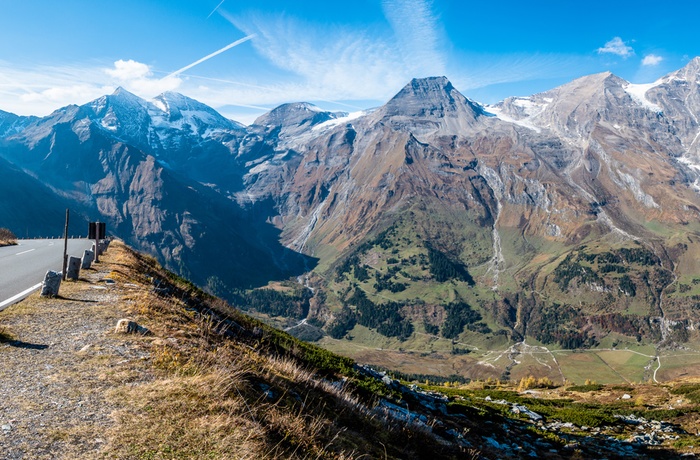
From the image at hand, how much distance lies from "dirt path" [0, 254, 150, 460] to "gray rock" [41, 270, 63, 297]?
1.33 meters

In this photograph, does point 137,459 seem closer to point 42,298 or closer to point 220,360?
point 220,360

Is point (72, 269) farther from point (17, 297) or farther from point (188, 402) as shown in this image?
point (188, 402)

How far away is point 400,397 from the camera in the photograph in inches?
802

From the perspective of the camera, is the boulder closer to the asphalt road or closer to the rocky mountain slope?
the rocky mountain slope

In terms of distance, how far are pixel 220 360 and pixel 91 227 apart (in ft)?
85.3

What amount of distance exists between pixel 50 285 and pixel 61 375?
34.7ft

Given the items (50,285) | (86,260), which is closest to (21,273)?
(86,260)

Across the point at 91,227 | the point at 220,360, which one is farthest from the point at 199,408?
the point at 91,227

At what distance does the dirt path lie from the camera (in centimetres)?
733

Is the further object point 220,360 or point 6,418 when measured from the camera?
point 220,360

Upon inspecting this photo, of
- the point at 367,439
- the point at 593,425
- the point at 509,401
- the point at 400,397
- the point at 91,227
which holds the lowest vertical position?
the point at 509,401

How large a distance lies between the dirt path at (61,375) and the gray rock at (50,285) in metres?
1.33

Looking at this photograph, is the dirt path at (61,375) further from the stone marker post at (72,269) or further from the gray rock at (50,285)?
the stone marker post at (72,269)

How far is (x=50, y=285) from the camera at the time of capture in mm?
18422
